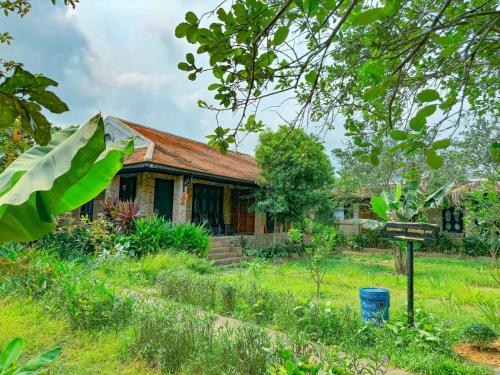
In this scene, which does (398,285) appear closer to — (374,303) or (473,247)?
(374,303)

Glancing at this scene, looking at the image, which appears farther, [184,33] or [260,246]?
[260,246]

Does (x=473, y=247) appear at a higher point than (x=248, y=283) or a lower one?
higher

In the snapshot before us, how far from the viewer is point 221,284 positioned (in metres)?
7.61

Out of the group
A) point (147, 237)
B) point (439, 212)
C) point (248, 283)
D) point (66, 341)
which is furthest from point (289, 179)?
point (66, 341)

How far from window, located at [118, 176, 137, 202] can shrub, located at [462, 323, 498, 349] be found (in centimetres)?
1357

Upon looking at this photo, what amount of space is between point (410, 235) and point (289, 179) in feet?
33.4

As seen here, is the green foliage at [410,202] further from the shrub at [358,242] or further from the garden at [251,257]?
the shrub at [358,242]

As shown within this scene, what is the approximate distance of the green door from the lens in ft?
53.3

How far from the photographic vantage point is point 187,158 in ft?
56.9

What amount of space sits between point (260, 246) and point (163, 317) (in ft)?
43.1

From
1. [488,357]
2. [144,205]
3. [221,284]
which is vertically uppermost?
[144,205]

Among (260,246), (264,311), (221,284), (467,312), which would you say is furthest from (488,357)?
(260,246)

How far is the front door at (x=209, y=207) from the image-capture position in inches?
707

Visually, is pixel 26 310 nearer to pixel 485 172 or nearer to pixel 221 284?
pixel 221 284
